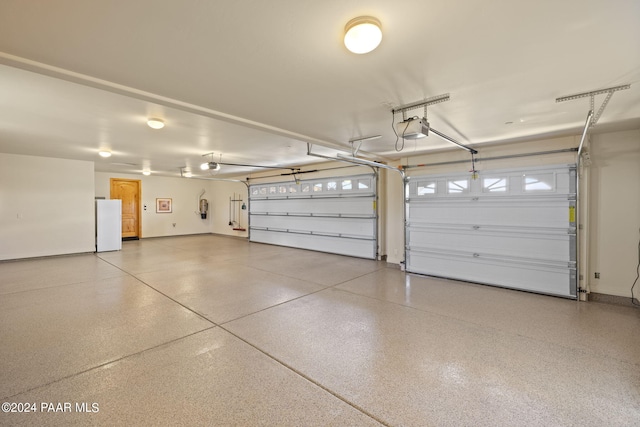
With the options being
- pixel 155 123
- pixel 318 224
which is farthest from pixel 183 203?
pixel 155 123

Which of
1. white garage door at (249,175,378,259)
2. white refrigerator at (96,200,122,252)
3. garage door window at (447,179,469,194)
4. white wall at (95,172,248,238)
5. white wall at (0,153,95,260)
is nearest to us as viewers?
garage door window at (447,179,469,194)

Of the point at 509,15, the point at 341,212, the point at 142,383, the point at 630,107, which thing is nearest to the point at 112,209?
the point at 341,212

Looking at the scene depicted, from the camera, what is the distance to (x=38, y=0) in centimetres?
141

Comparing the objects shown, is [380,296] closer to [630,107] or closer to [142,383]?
[142,383]

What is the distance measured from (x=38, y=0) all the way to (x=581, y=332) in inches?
199

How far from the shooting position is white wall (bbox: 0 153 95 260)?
602cm

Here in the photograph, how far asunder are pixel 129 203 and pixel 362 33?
11102 millimetres

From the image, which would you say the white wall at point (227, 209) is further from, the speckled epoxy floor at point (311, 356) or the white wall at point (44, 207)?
the speckled epoxy floor at point (311, 356)

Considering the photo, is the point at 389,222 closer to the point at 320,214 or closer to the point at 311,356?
the point at 320,214

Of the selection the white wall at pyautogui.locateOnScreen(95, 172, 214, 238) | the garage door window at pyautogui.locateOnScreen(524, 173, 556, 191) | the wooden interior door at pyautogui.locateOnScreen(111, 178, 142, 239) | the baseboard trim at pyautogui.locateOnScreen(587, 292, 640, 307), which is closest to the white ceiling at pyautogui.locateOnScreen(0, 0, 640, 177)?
the garage door window at pyautogui.locateOnScreen(524, 173, 556, 191)

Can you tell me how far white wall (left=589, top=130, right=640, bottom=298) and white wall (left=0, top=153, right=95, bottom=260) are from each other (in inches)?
418

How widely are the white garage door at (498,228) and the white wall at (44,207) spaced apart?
27.0 ft

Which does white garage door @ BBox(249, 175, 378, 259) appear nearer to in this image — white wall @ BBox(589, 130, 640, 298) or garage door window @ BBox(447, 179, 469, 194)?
garage door window @ BBox(447, 179, 469, 194)

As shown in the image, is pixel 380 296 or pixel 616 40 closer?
pixel 616 40
